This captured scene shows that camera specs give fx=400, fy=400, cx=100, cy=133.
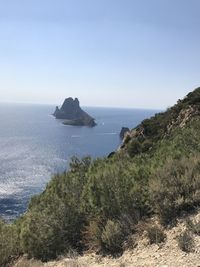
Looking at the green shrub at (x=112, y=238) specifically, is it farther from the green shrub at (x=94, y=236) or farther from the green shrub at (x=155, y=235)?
the green shrub at (x=155, y=235)

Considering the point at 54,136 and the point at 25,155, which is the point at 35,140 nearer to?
the point at 54,136

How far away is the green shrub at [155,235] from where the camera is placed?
809 cm

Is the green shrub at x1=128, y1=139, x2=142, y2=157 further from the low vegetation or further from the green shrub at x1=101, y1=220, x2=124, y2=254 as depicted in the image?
the green shrub at x1=101, y1=220, x2=124, y2=254

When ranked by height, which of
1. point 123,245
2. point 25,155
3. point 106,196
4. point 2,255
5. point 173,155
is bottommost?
point 25,155

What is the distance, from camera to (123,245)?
28.2ft

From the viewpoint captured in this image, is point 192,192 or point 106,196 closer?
point 192,192

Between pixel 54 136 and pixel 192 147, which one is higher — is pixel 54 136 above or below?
below

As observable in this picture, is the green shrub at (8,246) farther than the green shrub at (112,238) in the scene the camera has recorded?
Yes

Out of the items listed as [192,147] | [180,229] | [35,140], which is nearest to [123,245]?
[180,229]

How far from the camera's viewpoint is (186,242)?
7.42m

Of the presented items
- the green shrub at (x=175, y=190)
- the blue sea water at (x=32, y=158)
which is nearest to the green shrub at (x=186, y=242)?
the green shrub at (x=175, y=190)

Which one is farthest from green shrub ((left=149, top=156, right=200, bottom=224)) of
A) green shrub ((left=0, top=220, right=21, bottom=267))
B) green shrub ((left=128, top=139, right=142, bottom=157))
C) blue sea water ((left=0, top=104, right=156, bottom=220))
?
blue sea water ((left=0, top=104, right=156, bottom=220))

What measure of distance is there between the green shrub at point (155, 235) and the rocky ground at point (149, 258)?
10 cm

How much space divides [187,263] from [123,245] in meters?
2.00
